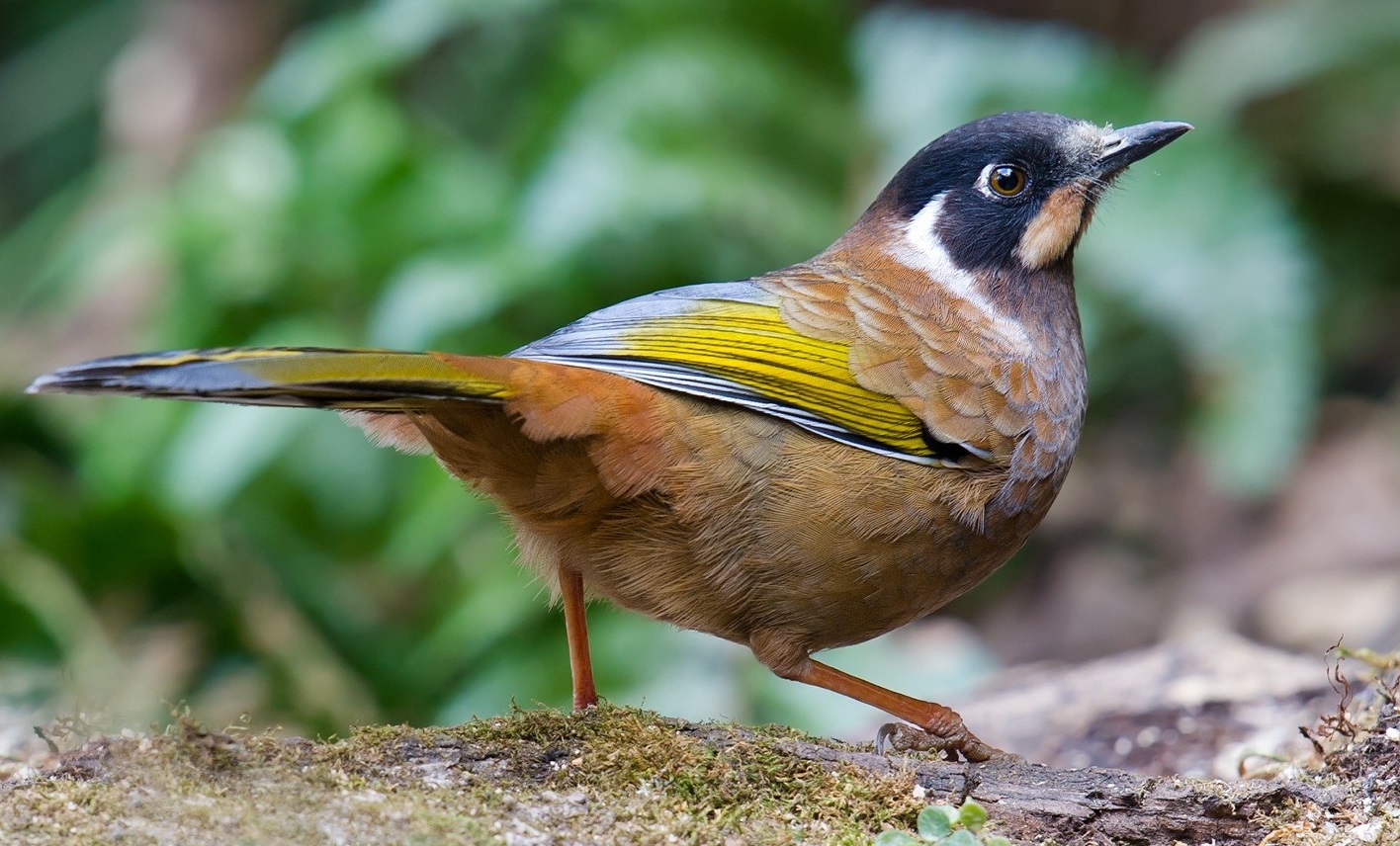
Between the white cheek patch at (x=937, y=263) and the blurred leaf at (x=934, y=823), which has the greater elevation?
the white cheek patch at (x=937, y=263)

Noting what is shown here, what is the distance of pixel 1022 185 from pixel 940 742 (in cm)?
154

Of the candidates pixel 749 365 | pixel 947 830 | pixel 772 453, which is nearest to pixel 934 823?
pixel 947 830

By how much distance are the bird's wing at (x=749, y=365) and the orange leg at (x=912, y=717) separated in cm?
54

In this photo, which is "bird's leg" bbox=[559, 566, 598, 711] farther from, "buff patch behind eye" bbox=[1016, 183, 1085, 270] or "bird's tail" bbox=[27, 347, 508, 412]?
"buff patch behind eye" bbox=[1016, 183, 1085, 270]

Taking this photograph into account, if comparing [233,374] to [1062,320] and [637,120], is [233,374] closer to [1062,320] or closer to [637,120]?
[1062,320]

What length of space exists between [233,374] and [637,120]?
14.4ft

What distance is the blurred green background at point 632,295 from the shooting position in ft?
17.4

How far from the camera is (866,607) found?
321cm

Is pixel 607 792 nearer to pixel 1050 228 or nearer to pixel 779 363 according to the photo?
pixel 779 363

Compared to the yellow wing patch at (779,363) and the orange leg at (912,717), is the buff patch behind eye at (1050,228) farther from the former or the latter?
the orange leg at (912,717)

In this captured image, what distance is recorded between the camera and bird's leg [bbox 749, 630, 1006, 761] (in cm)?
324

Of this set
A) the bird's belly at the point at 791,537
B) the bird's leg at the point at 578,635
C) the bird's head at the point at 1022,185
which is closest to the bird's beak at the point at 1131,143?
the bird's head at the point at 1022,185

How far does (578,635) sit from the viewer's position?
11.3 ft

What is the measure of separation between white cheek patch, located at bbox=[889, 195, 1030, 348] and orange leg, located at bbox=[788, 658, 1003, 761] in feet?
3.24
